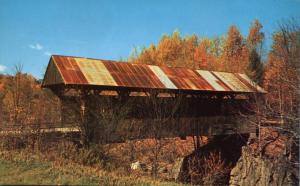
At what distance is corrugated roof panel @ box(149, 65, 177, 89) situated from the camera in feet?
54.4

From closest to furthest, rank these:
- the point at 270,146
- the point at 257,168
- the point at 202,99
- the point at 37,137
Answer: the point at 37,137
the point at 257,168
the point at 270,146
the point at 202,99

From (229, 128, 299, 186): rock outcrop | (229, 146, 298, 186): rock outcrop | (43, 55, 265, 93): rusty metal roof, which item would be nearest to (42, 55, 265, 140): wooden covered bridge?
(43, 55, 265, 93): rusty metal roof

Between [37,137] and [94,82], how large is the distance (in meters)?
3.43

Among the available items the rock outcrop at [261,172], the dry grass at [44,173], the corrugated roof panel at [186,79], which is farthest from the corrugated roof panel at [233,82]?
the dry grass at [44,173]

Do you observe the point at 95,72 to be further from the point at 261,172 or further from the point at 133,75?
the point at 261,172

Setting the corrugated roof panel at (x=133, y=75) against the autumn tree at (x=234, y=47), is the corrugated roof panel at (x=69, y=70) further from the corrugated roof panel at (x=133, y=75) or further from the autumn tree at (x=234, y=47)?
the autumn tree at (x=234, y=47)

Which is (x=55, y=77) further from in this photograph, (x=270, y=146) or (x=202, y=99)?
(x=270, y=146)

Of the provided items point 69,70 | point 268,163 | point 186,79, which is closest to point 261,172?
point 268,163

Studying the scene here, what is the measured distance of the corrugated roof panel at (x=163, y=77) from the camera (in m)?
16.6

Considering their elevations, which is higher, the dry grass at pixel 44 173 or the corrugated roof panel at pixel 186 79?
the corrugated roof panel at pixel 186 79

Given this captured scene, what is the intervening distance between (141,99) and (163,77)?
1625mm

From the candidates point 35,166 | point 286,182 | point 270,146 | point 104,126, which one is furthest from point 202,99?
point 35,166

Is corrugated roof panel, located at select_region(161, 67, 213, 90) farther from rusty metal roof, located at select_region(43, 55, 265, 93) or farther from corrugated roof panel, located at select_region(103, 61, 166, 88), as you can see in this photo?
corrugated roof panel, located at select_region(103, 61, 166, 88)

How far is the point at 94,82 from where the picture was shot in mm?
14109
